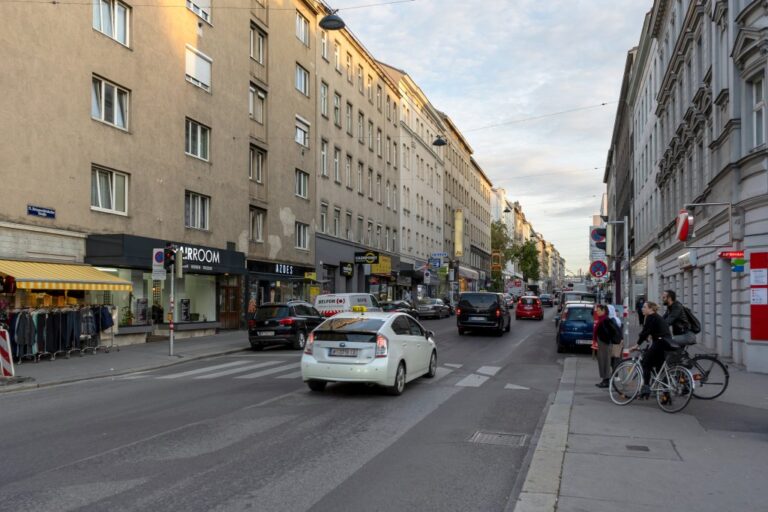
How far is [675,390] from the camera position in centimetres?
970

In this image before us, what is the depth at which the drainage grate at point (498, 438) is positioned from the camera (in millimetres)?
7793

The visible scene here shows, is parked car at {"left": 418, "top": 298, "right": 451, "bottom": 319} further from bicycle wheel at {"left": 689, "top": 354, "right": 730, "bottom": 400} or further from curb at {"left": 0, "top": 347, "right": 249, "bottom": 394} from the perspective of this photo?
bicycle wheel at {"left": 689, "top": 354, "right": 730, "bottom": 400}

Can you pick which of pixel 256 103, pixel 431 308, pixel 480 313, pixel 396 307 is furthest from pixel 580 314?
pixel 431 308

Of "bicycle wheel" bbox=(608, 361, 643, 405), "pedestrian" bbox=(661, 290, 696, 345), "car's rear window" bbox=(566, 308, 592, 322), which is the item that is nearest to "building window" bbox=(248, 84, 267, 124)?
"car's rear window" bbox=(566, 308, 592, 322)

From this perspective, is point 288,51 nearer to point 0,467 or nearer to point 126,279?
point 126,279

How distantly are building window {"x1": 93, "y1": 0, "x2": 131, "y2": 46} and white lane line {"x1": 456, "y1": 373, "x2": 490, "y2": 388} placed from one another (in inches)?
642

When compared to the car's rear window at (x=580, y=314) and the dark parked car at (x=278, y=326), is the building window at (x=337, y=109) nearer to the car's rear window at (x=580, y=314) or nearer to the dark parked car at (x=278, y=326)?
the dark parked car at (x=278, y=326)

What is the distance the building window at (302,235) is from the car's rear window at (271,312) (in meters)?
14.7

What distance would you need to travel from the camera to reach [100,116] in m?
21.3

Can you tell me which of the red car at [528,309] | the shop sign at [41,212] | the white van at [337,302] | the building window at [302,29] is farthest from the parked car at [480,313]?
the building window at [302,29]

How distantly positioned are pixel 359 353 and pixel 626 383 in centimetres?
427

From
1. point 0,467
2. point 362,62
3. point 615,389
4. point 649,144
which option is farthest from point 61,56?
point 649,144

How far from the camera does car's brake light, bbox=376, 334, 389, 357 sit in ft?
36.3

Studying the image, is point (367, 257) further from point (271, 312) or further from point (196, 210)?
point (271, 312)
